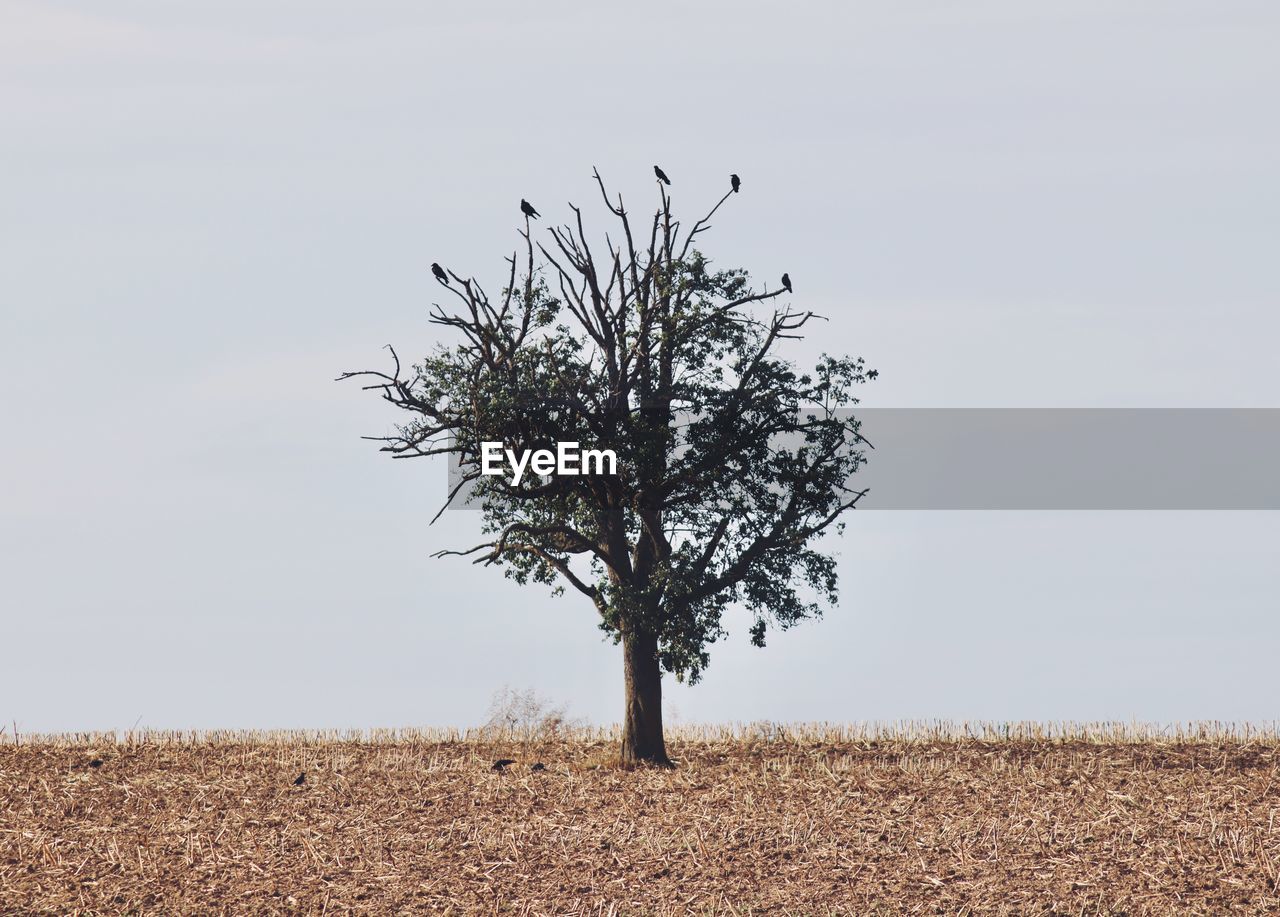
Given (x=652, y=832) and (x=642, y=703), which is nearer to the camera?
(x=652, y=832)

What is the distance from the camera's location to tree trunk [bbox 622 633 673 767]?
35969 millimetres

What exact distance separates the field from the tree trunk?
875 millimetres

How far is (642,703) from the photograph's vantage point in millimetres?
36250

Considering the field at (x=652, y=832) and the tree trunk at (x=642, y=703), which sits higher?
the tree trunk at (x=642, y=703)

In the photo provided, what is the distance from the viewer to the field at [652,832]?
72.1 ft

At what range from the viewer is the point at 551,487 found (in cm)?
3572

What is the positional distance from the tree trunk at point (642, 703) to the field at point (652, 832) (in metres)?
0.88

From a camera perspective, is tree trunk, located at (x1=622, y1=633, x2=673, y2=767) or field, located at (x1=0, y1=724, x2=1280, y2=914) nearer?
field, located at (x1=0, y1=724, x2=1280, y2=914)

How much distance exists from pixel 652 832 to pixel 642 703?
10746 millimetres

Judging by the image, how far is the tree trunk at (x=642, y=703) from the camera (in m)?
36.0

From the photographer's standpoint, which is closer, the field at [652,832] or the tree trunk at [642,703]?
the field at [652,832]

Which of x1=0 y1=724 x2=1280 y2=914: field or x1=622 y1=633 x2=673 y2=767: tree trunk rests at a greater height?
x1=622 y1=633 x2=673 y2=767: tree trunk

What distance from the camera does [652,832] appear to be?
2552 cm

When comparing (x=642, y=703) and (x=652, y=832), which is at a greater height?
(x=642, y=703)
